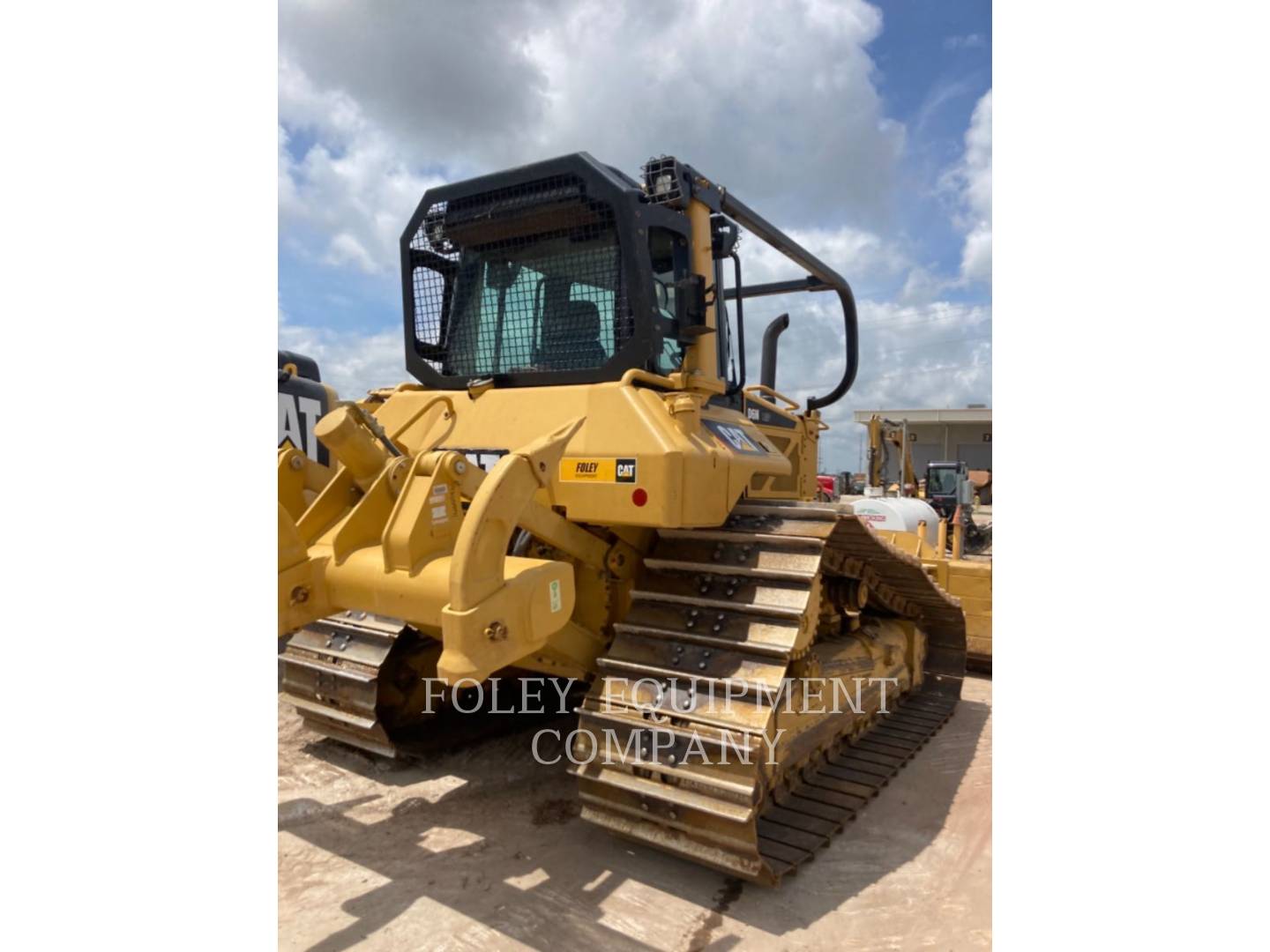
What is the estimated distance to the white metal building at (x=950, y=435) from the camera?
39.1 m

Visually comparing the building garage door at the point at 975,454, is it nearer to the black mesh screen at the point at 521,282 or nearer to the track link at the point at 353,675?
the black mesh screen at the point at 521,282

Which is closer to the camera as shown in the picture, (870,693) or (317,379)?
(870,693)

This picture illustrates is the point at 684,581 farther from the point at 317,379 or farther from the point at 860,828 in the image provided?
the point at 317,379

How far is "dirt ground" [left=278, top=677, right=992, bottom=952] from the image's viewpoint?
253 centimetres

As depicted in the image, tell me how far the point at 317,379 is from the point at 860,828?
250 inches

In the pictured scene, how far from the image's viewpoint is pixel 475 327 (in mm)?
3922

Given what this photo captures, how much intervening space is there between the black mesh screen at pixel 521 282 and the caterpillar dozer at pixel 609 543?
0.01 meters

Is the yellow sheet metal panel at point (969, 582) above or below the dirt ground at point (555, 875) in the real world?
above

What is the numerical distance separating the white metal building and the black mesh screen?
120 ft

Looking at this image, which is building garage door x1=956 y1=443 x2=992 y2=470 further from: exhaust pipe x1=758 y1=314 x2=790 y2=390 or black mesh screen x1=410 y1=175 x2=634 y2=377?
black mesh screen x1=410 y1=175 x2=634 y2=377

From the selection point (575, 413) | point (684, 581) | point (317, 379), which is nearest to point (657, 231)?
point (575, 413)

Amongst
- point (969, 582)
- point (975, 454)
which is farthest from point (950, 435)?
point (969, 582)

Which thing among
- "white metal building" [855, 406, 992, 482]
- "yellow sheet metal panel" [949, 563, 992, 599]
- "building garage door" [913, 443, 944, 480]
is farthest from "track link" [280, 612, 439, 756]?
"building garage door" [913, 443, 944, 480]

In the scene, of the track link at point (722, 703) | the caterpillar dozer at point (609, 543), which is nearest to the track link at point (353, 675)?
the caterpillar dozer at point (609, 543)
